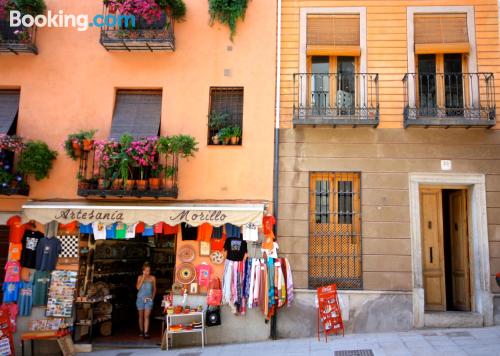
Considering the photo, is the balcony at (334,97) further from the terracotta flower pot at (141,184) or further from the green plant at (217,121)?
the terracotta flower pot at (141,184)

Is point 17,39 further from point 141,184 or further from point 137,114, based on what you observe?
point 141,184

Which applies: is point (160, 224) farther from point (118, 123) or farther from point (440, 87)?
point (440, 87)

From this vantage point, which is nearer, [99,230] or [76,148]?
[99,230]

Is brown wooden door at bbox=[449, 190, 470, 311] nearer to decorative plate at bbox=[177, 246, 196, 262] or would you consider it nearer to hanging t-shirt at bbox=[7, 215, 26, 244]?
decorative plate at bbox=[177, 246, 196, 262]

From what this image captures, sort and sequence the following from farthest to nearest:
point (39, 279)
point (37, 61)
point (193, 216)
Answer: point (37, 61) → point (39, 279) → point (193, 216)

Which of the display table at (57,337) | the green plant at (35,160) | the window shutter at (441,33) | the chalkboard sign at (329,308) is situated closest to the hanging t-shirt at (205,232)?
the chalkboard sign at (329,308)

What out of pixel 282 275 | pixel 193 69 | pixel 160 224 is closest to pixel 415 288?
pixel 282 275

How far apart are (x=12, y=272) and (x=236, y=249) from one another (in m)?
4.84

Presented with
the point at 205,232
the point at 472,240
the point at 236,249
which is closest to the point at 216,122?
the point at 205,232

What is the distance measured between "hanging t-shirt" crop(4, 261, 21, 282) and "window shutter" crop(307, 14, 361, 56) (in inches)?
311

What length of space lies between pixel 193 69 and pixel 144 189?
298 centimetres

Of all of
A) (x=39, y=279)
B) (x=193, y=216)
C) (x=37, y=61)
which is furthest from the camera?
(x=37, y=61)

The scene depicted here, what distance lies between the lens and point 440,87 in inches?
389

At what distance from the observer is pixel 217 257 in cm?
945
